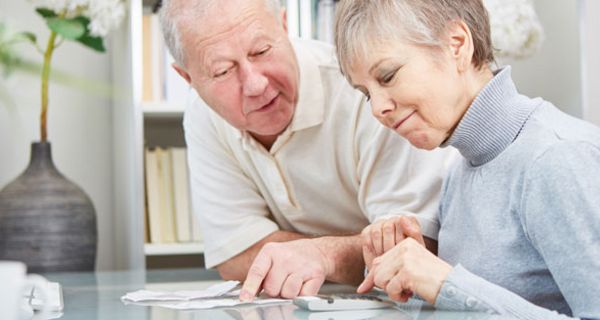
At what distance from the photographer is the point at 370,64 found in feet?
3.81

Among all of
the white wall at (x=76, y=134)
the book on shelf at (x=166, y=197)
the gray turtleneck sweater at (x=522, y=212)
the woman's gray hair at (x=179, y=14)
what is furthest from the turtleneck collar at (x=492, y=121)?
the white wall at (x=76, y=134)

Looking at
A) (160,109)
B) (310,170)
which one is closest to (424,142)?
(310,170)

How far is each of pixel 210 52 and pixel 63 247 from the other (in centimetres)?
112

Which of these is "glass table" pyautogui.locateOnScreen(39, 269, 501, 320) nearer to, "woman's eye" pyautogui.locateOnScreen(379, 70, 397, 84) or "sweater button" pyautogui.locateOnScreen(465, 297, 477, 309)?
"sweater button" pyautogui.locateOnScreen(465, 297, 477, 309)

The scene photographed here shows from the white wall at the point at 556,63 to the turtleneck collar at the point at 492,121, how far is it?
4.11 ft

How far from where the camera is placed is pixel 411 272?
107 centimetres

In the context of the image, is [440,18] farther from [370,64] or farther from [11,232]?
[11,232]

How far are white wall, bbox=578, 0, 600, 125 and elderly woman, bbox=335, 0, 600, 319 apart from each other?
115 centimetres

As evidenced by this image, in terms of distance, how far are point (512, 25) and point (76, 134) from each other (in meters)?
1.41

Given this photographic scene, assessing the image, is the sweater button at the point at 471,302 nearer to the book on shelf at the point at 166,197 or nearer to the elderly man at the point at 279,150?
the elderly man at the point at 279,150

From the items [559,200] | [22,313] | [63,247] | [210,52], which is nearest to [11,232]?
[63,247]

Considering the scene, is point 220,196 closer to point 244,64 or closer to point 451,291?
point 244,64

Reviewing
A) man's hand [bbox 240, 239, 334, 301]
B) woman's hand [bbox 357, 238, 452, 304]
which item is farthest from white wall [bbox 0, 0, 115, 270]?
woman's hand [bbox 357, 238, 452, 304]

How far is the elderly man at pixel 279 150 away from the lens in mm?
1626
